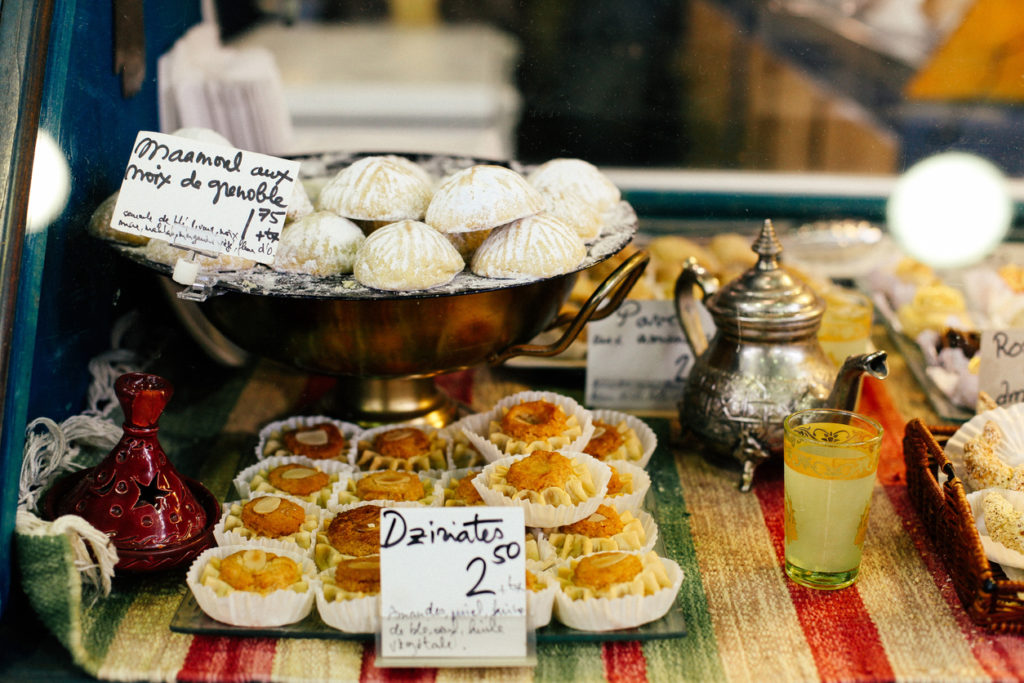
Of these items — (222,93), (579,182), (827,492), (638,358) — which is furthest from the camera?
(222,93)

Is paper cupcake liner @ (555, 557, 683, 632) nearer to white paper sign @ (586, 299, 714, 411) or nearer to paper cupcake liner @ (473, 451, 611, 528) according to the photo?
paper cupcake liner @ (473, 451, 611, 528)

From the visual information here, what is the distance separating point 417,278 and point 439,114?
195 centimetres

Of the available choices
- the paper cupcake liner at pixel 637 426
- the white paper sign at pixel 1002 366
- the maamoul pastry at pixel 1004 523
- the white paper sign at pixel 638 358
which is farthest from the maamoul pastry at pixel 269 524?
the white paper sign at pixel 1002 366

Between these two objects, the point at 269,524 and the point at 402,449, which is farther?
the point at 402,449

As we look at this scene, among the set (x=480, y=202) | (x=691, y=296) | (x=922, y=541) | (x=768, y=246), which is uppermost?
(x=480, y=202)

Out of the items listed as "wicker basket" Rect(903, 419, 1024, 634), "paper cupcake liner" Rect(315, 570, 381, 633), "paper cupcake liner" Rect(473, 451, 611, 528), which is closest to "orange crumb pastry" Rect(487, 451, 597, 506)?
"paper cupcake liner" Rect(473, 451, 611, 528)

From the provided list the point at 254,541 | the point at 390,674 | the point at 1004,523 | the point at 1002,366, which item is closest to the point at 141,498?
the point at 254,541

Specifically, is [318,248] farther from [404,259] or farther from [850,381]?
[850,381]

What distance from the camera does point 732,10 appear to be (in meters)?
2.10

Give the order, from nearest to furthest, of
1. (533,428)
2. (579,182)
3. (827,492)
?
(827,492)
(533,428)
(579,182)

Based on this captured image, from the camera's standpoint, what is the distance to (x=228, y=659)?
1.06m

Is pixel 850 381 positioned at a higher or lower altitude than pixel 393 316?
lower

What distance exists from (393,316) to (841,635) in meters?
0.67

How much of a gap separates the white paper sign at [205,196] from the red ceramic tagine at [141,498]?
198 millimetres
